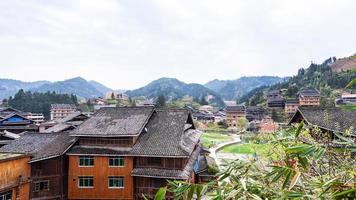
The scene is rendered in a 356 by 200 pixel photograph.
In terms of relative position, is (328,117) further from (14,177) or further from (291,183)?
(14,177)

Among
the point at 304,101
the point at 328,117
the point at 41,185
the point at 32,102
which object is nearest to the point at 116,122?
the point at 41,185

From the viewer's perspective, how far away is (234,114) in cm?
8500

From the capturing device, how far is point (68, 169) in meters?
20.8

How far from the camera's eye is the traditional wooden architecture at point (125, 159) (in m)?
19.2

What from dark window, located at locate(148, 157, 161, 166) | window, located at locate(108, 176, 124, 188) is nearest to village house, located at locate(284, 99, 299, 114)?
dark window, located at locate(148, 157, 161, 166)

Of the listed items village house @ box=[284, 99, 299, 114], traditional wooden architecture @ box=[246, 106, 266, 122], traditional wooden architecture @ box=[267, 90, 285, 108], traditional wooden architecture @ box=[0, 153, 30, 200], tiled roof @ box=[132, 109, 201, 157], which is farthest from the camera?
traditional wooden architecture @ box=[267, 90, 285, 108]

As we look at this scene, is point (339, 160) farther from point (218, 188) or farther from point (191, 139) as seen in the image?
point (191, 139)

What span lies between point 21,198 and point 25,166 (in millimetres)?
1814

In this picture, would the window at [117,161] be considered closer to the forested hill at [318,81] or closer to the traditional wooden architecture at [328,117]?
the traditional wooden architecture at [328,117]

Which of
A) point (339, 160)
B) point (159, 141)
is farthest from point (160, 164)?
point (339, 160)

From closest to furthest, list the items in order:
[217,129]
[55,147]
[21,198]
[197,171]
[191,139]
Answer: [21,198] < [55,147] < [191,139] < [197,171] < [217,129]

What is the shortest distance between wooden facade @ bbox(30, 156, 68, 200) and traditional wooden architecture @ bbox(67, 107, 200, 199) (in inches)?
25.3

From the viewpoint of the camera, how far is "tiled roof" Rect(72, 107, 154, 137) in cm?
2044

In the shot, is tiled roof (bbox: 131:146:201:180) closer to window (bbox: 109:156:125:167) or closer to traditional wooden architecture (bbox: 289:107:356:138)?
window (bbox: 109:156:125:167)
